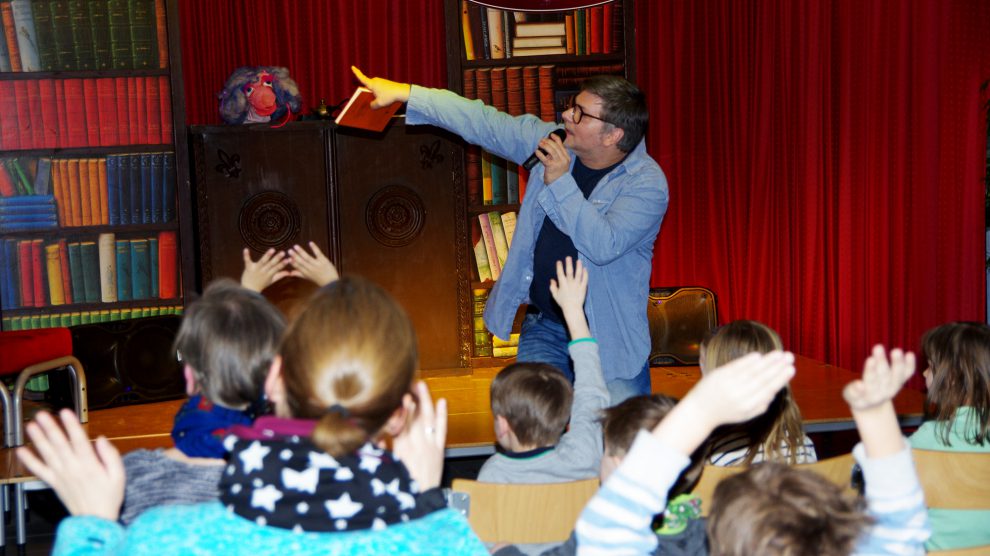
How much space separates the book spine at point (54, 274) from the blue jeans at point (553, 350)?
250cm

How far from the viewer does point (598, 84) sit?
2727mm

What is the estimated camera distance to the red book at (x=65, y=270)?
14.0ft

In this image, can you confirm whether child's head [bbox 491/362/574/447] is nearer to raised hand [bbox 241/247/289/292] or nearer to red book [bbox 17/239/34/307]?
raised hand [bbox 241/247/289/292]

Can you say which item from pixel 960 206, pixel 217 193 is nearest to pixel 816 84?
pixel 960 206

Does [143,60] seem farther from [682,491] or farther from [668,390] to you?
[682,491]

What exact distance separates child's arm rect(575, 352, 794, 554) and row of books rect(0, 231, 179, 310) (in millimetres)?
3660

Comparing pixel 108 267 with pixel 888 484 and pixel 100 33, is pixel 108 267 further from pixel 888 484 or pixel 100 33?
pixel 888 484

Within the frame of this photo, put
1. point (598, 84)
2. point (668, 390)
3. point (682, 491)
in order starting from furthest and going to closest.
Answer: point (668, 390)
point (598, 84)
point (682, 491)

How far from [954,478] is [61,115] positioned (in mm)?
3747

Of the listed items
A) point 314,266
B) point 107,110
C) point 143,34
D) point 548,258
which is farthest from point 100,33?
point 314,266

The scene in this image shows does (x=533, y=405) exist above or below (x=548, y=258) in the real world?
below

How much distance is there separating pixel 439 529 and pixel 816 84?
3.72 meters

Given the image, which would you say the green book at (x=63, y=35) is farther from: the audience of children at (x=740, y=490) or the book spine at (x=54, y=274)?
the audience of children at (x=740, y=490)

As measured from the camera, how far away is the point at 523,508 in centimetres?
170
